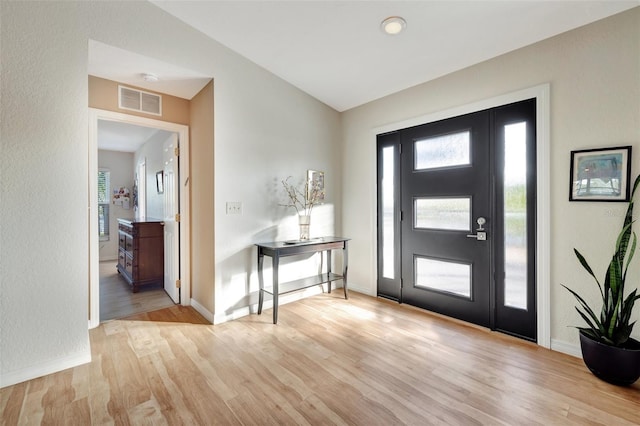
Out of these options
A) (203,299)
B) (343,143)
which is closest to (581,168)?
(343,143)

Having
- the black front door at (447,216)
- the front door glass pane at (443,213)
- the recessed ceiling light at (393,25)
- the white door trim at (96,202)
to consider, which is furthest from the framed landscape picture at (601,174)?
the white door trim at (96,202)

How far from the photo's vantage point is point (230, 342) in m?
2.53

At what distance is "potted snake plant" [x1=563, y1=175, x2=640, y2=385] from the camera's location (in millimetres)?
1850

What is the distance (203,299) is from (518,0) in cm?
382

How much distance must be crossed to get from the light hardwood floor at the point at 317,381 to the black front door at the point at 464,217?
1.33 ft

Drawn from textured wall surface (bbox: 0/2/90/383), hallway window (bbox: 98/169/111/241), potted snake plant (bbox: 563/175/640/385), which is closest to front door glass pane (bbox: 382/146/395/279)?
potted snake plant (bbox: 563/175/640/385)

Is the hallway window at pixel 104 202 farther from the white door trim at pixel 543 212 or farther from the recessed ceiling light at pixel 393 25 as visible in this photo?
the white door trim at pixel 543 212

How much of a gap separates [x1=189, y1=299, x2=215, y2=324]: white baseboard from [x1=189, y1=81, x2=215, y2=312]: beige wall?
1.3 inches

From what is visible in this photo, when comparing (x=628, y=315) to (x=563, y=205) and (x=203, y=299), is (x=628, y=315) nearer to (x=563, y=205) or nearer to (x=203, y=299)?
(x=563, y=205)

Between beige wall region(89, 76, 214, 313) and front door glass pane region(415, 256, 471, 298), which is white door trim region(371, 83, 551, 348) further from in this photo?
beige wall region(89, 76, 214, 313)

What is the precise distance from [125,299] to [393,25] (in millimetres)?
4248

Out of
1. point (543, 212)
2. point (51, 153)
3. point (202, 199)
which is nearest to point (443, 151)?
point (543, 212)

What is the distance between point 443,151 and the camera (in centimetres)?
311

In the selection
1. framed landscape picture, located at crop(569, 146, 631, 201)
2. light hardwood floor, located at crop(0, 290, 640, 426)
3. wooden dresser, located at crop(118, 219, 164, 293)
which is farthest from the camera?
wooden dresser, located at crop(118, 219, 164, 293)
